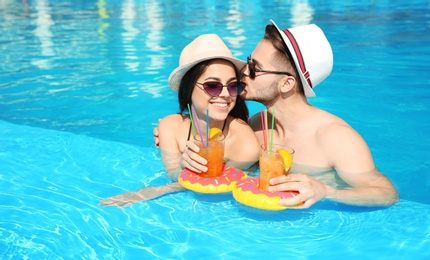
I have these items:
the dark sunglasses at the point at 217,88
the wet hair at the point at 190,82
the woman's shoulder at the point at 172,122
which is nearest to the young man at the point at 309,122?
the dark sunglasses at the point at 217,88

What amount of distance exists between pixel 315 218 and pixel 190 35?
1024 cm

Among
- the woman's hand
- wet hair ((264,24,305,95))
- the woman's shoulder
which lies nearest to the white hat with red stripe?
wet hair ((264,24,305,95))

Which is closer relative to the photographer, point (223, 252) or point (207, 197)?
point (223, 252)

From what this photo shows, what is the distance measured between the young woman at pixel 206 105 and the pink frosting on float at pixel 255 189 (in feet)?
1.49

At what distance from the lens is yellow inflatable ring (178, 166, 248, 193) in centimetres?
Result: 384

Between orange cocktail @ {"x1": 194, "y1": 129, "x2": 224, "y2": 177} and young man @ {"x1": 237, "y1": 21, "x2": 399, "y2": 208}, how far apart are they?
558 millimetres

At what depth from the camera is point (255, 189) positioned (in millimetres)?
3576

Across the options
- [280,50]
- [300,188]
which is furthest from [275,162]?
[280,50]

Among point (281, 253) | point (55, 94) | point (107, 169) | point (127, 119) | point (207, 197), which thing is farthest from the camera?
point (55, 94)

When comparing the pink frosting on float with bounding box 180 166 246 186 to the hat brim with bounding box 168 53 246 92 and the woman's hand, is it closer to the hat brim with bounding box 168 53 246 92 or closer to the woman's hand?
the woman's hand

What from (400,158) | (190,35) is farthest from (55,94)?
(190,35)

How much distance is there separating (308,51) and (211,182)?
1.23 meters

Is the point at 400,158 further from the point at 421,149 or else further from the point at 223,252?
the point at 223,252

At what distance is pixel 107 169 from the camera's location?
4.88 metres
